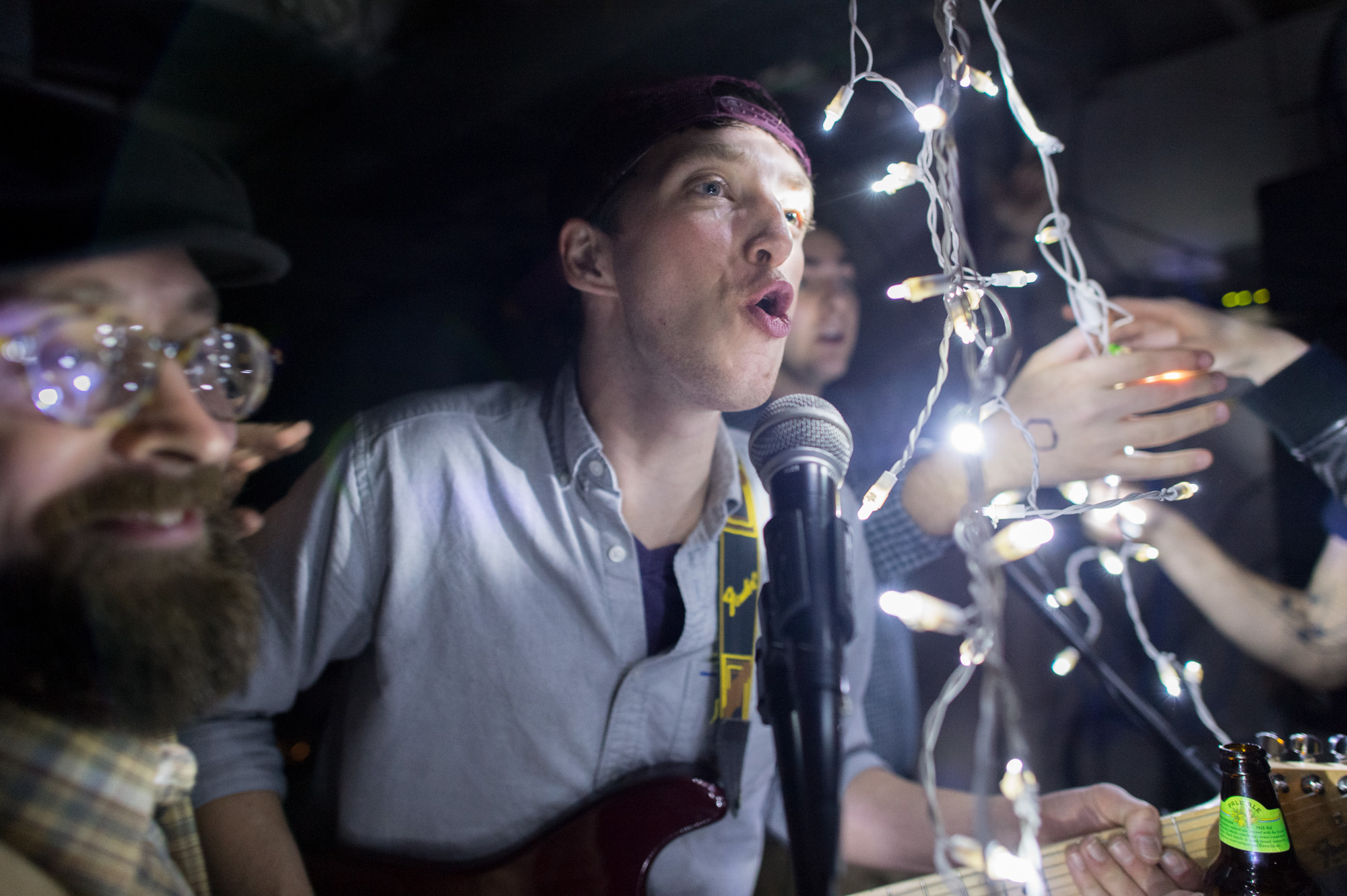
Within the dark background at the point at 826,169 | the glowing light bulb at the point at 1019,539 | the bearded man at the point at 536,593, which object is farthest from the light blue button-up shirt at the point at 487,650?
the glowing light bulb at the point at 1019,539

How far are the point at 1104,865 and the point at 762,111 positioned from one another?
1219mm

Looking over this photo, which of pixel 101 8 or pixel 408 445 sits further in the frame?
pixel 408 445

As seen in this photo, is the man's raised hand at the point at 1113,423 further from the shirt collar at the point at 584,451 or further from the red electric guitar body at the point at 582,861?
the red electric guitar body at the point at 582,861

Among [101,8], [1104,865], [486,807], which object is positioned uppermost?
[101,8]

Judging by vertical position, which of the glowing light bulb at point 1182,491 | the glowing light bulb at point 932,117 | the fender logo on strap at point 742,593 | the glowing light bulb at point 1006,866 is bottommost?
the glowing light bulb at point 1006,866

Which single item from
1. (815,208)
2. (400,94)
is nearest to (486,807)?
(815,208)

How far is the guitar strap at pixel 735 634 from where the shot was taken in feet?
3.51

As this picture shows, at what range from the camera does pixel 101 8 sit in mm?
961

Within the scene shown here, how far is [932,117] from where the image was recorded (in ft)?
2.53

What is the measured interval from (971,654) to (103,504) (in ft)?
3.23

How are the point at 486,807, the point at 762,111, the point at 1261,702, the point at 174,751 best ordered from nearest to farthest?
→ the point at 174,751, the point at 762,111, the point at 486,807, the point at 1261,702

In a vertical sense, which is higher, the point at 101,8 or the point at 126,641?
the point at 101,8

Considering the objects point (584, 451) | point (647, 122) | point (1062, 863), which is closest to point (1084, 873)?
point (1062, 863)

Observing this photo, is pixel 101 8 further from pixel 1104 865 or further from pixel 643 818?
pixel 1104 865
